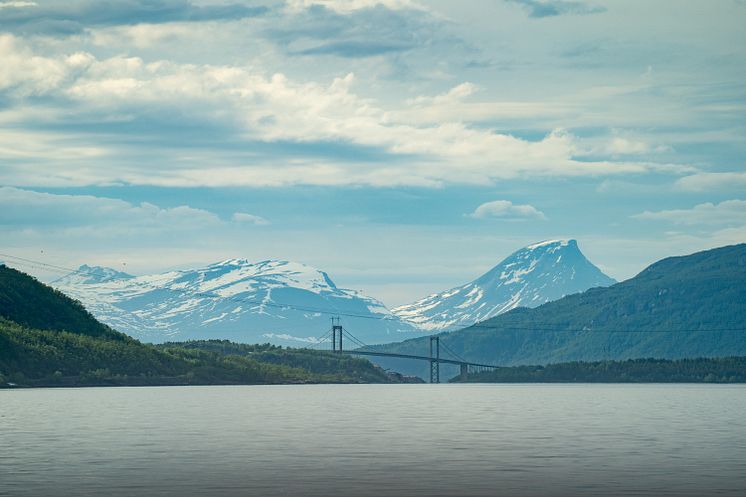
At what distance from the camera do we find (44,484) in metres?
53.3

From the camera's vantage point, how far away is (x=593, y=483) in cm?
5431

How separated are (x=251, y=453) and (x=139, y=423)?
3889cm

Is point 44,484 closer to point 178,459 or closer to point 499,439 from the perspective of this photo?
point 178,459

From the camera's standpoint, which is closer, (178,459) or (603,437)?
(178,459)

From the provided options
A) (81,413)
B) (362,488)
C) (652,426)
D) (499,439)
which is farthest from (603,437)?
(81,413)

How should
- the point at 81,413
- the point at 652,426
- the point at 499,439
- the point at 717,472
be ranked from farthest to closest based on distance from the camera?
1. the point at 81,413
2. the point at 652,426
3. the point at 499,439
4. the point at 717,472

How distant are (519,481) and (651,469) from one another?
9624 millimetres

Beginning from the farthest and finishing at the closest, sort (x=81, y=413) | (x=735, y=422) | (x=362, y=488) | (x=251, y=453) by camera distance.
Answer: (x=81, y=413), (x=735, y=422), (x=251, y=453), (x=362, y=488)

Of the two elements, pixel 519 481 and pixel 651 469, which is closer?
pixel 519 481

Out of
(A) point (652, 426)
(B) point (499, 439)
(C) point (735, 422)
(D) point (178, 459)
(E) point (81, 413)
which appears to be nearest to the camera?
(D) point (178, 459)

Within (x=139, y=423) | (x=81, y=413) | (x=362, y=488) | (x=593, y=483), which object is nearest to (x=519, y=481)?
(x=593, y=483)

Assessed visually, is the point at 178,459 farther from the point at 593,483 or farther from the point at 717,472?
the point at 717,472

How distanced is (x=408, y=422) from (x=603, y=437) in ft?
98.6

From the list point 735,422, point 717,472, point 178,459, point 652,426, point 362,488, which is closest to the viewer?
point 362,488
